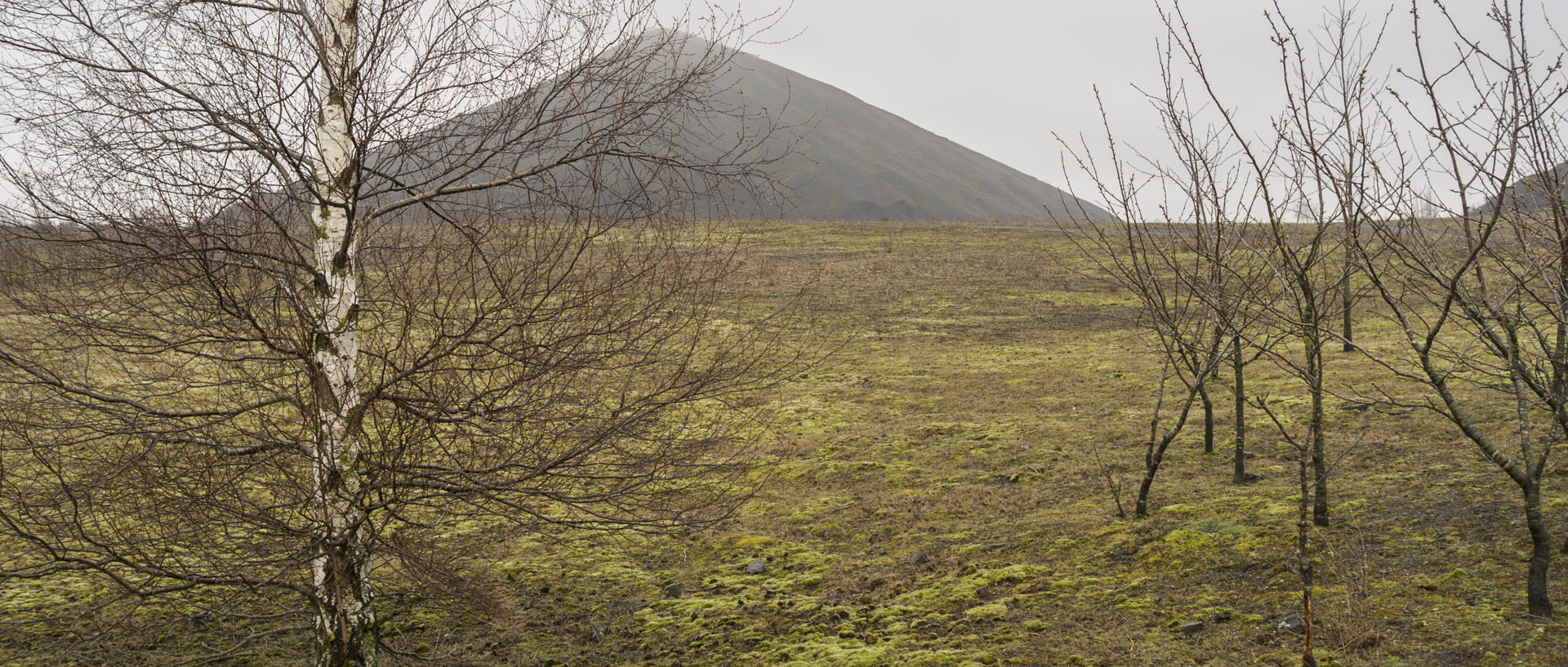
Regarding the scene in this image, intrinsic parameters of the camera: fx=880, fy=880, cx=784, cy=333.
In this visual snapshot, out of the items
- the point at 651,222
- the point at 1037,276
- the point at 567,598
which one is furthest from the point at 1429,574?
the point at 1037,276

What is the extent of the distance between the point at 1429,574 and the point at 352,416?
262 inches

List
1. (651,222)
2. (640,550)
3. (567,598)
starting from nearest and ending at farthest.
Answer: (651,222)
(567,598)
(640,550)

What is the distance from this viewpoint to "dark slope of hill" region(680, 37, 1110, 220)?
137 metres

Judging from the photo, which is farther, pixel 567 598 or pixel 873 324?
pixel 873 324

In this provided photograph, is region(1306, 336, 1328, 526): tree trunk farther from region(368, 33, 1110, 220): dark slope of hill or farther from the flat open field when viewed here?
region(368, 33, 1110, 220): dark slope of hill

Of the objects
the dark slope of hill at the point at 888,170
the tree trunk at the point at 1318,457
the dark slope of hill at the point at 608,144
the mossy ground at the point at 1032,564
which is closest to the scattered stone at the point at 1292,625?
the mossy ground at the point at 1032,564

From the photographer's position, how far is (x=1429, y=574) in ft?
18.7

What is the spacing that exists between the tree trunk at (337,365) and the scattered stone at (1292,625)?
17.3 ft

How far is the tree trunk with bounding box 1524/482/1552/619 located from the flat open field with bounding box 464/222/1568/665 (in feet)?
0.43

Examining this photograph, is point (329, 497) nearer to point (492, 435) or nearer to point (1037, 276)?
point (492, 435)

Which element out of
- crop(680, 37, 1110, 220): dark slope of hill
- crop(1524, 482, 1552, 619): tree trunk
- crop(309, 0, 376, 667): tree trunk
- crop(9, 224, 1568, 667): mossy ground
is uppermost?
crop(680, 37, 1110, 220): dark slope of hill

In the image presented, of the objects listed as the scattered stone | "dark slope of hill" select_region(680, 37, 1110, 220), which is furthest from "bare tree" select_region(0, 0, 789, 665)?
"dark slope of hill" select_region(680, 37, 1110, 220)

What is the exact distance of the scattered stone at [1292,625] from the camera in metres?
5.25

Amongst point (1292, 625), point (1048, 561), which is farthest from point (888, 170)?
point (1292, 625)
